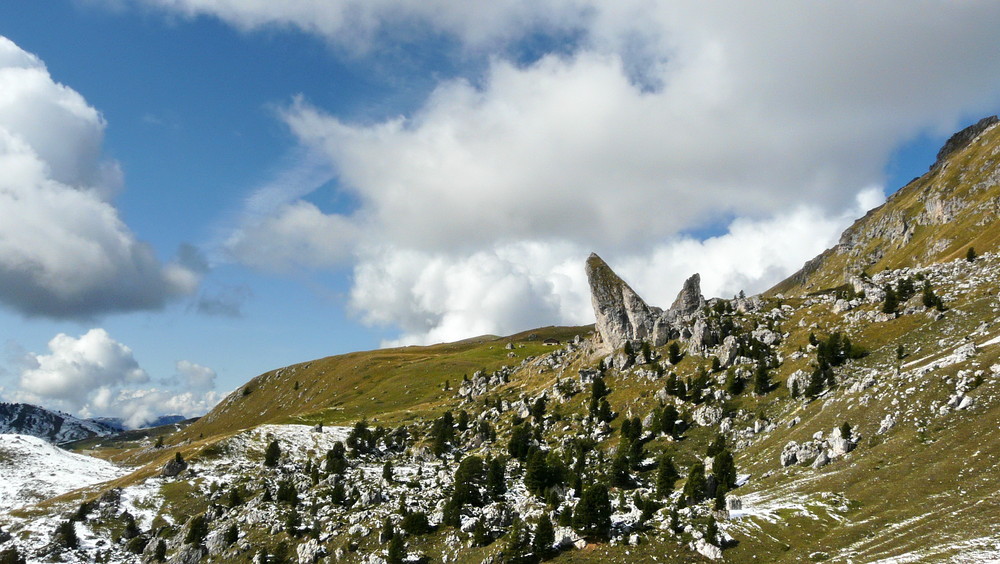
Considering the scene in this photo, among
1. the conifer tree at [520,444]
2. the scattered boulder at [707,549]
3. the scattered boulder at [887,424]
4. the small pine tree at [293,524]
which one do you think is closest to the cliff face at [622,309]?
the conifer tree at [520,444]

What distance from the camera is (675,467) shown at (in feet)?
329

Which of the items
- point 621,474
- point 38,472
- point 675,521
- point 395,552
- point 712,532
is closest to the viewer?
point 712,532

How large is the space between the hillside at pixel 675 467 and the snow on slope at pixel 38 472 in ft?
49.6

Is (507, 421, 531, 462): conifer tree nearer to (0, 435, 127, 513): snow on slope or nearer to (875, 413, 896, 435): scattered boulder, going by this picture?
(875, 413, 896, 435): scattered boulder

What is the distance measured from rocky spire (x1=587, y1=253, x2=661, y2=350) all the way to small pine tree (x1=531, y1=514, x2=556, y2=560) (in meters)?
107

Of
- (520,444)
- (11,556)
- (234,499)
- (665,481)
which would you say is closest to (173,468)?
(234,499)

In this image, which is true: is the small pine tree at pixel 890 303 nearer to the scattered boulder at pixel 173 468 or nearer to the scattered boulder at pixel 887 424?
the scattered boulder at pixel 887 424

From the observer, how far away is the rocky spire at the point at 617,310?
179000mm

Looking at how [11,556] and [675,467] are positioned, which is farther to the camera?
[675,467]

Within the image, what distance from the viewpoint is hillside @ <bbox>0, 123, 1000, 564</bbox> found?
62469mm

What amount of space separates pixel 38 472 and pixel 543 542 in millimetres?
172749

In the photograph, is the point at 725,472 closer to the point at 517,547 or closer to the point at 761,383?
the point at 517,547

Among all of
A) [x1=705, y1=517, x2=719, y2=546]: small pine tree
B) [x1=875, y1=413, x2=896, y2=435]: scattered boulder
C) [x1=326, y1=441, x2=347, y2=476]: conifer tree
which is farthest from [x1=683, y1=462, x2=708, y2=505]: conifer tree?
[x1=326, y1=441, x2=347, y2=476]: conifer tree

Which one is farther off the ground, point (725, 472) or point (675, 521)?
point (725, 472)
